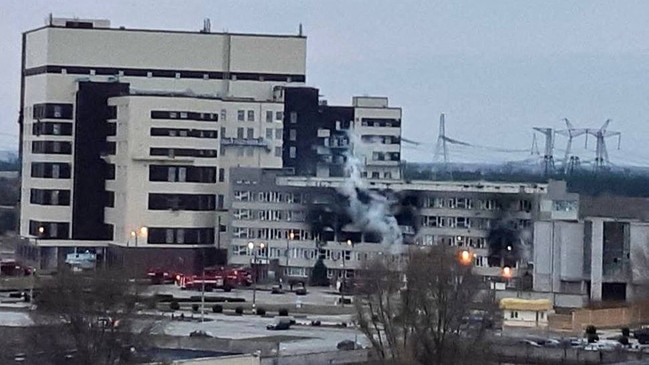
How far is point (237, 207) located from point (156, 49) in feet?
18.8

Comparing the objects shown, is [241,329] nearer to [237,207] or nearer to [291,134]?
[237,207]

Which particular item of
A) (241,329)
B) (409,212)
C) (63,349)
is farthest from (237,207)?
(63,349)

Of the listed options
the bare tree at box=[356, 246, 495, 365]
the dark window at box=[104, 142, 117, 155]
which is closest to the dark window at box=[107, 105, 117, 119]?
the dark window at box=[104, 142, 117, 155]

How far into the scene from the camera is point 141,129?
130 feet

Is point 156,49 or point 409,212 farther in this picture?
point 156,49

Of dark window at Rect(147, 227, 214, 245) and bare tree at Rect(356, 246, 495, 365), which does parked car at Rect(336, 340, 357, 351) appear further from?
dark window at Rect(147, 227, 214, 245)

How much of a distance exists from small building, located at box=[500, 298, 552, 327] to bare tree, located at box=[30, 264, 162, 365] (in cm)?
1089

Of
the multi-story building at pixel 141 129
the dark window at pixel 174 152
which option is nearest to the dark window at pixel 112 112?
the multi-story building at pixel 141 129

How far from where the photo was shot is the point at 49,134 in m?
41.7

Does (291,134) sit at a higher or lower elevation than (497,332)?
higher

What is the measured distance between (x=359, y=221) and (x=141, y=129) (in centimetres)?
497

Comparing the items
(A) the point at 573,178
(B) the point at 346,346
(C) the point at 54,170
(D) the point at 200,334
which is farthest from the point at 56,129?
(A) the point at 573,178

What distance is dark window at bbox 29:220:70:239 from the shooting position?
4153 centimetres

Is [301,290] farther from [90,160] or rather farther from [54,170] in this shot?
[54,170]
